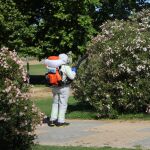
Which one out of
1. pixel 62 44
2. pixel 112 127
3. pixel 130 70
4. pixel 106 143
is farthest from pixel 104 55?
pixel 62 44

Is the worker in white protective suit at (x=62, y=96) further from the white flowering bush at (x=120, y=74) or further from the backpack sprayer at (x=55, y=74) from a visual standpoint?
the white flowering bush at (x=120, y=74)

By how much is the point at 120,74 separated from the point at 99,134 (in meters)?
3.40

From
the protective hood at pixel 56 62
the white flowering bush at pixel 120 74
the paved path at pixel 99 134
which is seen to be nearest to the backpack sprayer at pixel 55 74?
the protective hood at pixel 56 62

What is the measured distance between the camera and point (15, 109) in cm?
896

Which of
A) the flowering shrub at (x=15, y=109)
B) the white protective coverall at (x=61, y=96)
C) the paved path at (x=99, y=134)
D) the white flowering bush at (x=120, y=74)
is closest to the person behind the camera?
the flowering shrub at (x=15, y=109)

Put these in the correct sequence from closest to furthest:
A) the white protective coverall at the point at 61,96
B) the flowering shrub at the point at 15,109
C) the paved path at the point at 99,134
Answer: the flowering shrub at the point at 15,109 → the paved path at the point at 99,134 → the white protective coverall at the point at 61,96

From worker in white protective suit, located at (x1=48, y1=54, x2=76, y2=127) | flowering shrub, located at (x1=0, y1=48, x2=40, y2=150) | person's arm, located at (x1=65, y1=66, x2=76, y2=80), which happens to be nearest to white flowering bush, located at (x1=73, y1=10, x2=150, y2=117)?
worker in white protective suit, located at (x1=48, y1=54, x2=76, y2=127)

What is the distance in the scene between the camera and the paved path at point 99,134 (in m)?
10.9

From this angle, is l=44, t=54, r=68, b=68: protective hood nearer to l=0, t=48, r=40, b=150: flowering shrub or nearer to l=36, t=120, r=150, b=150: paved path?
l=36, t=120, r=150, b=150: paved path

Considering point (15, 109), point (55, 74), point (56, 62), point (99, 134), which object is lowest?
point (99, 134)

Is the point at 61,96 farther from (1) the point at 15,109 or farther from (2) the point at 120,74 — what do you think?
(1) the point at 15,109

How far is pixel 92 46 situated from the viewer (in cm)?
1644

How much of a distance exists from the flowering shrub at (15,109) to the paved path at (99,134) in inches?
73.7

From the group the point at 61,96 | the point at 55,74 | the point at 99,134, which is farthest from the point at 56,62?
the point at 99,134
